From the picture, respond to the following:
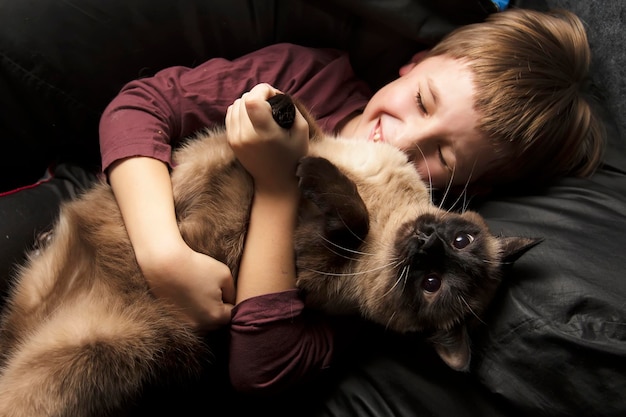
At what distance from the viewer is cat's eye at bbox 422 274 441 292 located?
42.0 inches

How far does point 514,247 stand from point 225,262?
0.63 metres

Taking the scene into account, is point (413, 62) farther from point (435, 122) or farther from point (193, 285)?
point (193, 285)

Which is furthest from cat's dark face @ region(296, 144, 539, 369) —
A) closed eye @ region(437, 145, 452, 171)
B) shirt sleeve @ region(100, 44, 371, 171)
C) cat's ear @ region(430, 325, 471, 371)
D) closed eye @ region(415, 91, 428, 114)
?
shirt sleeve @ region(100, 44, 371, 171)

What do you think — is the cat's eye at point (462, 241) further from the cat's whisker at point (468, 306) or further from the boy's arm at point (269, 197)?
the boy's arm at point (269, 197)

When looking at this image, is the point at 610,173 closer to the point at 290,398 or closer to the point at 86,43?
the point at 290,398

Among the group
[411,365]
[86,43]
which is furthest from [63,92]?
[411,365]

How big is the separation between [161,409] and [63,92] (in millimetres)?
860

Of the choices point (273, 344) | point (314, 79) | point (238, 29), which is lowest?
point (273, 344)

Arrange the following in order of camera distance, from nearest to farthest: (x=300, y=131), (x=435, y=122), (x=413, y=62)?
1. (x=300, y=131)
2. (x=435, y=122)
3. (x=413, y=62)

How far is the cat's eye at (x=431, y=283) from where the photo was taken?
42.0 inches

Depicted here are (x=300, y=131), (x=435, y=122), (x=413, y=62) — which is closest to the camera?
(x=300, y=131)

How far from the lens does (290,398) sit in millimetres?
1158

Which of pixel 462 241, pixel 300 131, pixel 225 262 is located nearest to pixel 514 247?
pixel 462 241

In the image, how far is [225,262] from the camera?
1.09 metres
